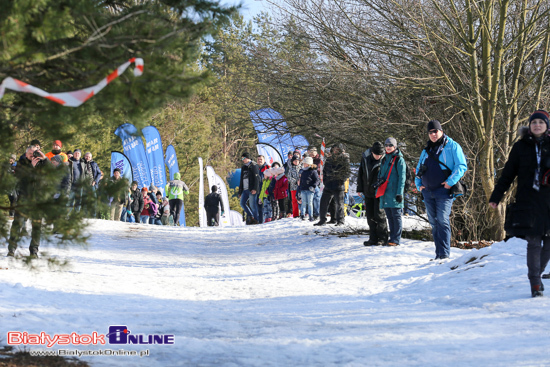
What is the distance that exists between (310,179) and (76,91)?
41.8ft

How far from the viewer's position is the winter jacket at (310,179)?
16250mm

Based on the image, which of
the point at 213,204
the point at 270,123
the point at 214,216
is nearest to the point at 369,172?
the point at 270,123

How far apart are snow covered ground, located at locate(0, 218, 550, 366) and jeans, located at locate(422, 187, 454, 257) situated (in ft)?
1.01

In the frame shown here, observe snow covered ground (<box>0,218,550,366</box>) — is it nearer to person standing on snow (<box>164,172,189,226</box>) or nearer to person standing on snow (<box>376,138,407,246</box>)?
person standing on snow (<box>376,138,407,246</box>)

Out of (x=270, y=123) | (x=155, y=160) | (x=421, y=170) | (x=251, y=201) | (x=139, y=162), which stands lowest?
(x=251, y=201)

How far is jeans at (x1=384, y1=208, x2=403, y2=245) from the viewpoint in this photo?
423 inches

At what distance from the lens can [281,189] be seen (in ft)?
65.9

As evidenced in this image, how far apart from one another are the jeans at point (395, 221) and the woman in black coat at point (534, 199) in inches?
170

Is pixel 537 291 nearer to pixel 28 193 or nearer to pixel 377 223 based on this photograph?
pixel 28 193

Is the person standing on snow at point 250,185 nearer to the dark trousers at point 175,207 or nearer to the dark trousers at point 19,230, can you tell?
the dark trousers at point 175,207

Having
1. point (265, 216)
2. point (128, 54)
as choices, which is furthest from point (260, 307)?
point (265, 216)

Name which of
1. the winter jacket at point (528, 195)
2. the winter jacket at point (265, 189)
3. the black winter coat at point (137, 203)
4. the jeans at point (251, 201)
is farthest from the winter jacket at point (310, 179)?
the winter jacket at point (528, 195)

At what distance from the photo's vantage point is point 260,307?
6797 millimetres

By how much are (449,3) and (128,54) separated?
8976 millimetres
